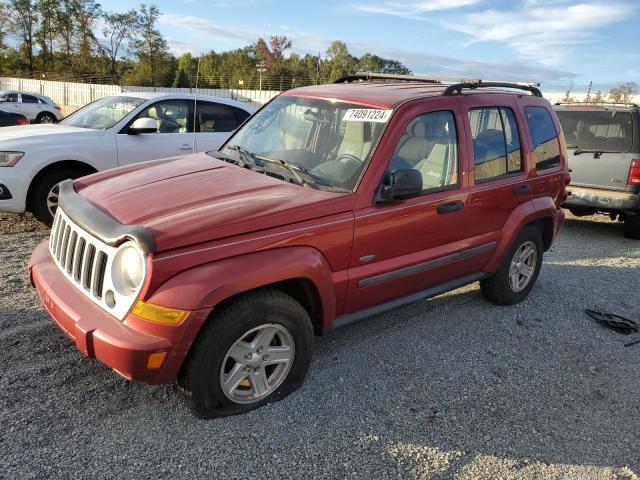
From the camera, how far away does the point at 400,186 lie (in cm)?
323

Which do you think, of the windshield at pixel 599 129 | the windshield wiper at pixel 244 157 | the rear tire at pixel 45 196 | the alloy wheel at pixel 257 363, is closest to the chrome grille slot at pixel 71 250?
the alloy wheel at pixel 257 363

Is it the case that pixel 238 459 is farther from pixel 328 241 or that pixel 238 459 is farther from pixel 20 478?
pixel 328 241

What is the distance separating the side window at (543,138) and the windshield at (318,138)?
1.86m

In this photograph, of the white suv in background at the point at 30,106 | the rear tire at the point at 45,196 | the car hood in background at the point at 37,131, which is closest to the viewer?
the rear tire at the point at 45,196

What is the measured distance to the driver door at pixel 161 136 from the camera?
663cm

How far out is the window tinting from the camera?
287 inches

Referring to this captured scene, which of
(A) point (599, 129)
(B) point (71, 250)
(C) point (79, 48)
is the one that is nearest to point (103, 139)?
(B) point (71, 250)

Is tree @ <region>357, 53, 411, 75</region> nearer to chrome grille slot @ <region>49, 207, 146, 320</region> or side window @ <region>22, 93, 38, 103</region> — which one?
side window @ <region>22, 93, 38, 103</region>

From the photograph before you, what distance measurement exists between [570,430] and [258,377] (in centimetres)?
190

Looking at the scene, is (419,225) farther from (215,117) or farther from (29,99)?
(29,99)

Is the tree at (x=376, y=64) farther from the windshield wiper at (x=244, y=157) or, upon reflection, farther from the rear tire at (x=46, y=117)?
the windshield wiper at (x=244, y=157)

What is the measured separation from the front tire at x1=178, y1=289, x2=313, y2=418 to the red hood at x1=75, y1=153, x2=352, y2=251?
42 centimetres

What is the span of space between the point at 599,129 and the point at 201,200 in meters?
7.14

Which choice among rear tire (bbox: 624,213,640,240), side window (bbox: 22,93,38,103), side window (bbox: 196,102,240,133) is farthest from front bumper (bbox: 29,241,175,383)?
side window (bbox: 22,93,38,103)
